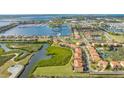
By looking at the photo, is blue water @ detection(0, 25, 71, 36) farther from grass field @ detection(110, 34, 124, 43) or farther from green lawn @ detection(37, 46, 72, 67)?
grass field @ detection(110, 34, 124, 43)

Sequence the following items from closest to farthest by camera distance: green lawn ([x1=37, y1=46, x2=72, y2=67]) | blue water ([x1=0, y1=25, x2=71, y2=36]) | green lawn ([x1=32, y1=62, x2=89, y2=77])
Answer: green lawn ([x1=32, y1=62, x2=89, y2=77]), green lawn ([x1=37, y1=46, x2=72, y2=67]), blue water ([x1=0, y1=25, x2=71, y2=36])

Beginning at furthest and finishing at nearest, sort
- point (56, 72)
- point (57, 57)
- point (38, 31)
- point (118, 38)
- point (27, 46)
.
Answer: point (38, 31) < point (118, 38) < point (27, 46) < point (57, 57) < point (56, 72)

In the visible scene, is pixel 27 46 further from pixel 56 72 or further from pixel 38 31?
pixel 56 72

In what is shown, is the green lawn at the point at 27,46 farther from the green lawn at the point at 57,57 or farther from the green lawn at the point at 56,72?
the green lawn at the point at 56,72

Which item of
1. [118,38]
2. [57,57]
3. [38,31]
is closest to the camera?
[57,57]

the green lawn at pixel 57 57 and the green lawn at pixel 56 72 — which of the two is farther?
the green lawn at pixel 57 57

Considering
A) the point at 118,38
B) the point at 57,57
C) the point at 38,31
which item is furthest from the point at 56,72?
the point at 38,31

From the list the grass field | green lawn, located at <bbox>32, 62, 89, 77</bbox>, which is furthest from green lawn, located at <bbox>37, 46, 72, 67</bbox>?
the grass field

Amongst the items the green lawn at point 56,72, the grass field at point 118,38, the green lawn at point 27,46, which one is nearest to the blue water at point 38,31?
the green lawn at point 27,46
